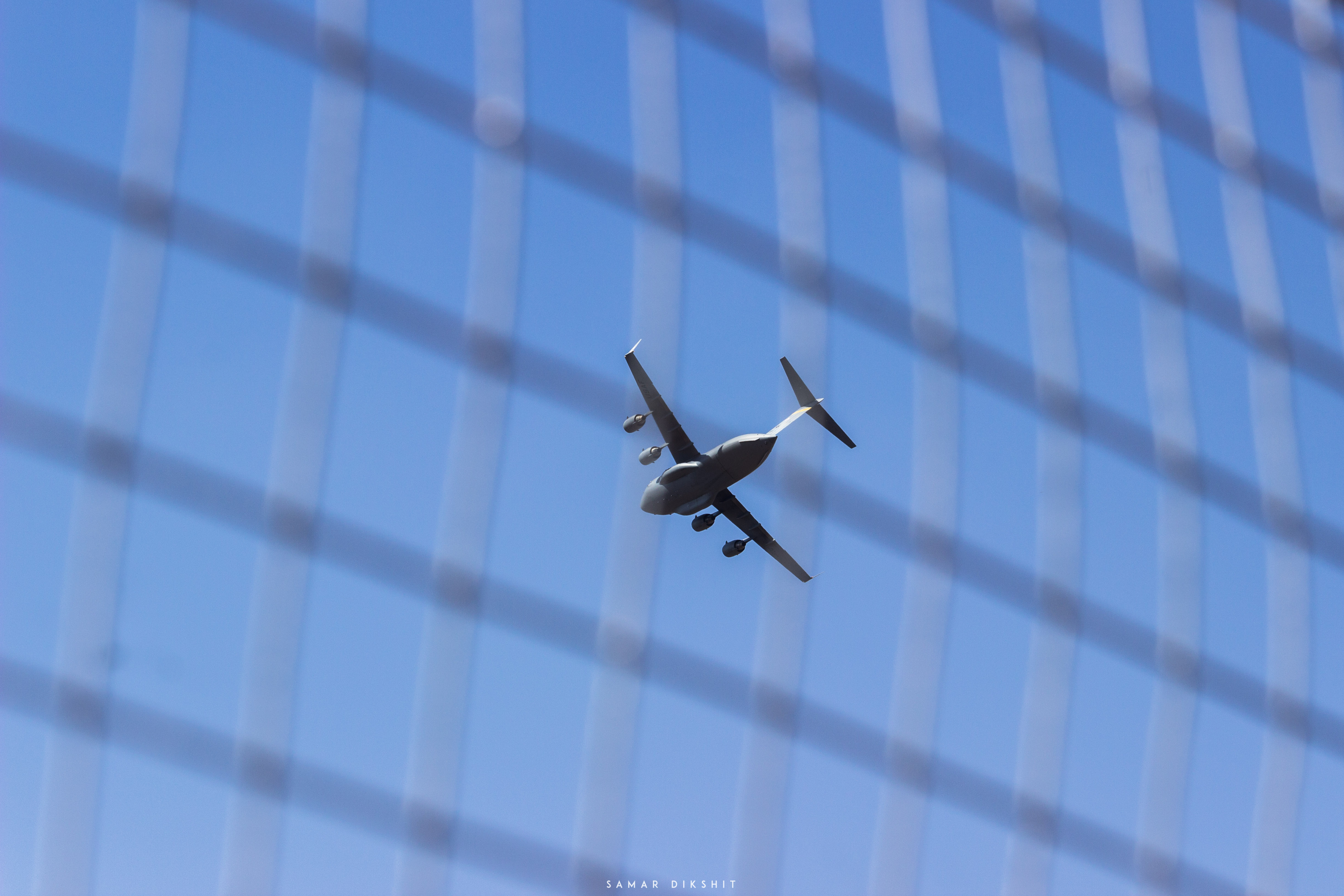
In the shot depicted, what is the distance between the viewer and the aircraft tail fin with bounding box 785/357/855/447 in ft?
133

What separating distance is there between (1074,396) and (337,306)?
1124 centimetres

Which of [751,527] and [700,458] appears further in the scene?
[751,527]

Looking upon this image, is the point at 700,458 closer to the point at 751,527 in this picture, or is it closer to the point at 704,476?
the point at 704,476

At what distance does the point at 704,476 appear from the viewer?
3766cm

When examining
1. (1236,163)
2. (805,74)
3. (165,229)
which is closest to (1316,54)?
(1236,163)

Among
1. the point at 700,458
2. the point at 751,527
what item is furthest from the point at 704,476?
the point at 751,527

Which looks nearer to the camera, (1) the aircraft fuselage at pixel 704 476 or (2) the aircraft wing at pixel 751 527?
(1) the aircraft fuselage at pixel 704 476

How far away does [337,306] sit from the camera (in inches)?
598

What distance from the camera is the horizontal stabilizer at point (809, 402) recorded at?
40.6 metres

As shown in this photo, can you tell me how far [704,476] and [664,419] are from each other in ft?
9.24

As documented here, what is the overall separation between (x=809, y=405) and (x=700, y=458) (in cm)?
471

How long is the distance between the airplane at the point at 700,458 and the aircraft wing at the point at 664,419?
0.01m

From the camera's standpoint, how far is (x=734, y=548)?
41906 mm

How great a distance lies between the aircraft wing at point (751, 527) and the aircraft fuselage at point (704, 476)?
324cm
